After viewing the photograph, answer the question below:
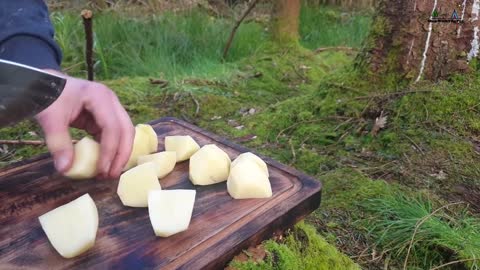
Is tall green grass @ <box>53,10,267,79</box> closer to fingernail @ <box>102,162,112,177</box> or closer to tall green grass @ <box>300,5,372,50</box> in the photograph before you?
tall green grass @ <box>300,5,372,50</box>

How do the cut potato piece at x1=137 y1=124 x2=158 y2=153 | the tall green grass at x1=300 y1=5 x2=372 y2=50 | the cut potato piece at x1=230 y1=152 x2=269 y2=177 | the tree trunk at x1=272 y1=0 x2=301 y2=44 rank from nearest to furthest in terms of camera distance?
1. the cut potato piece at x1=230 y1=152 x2=269 y2=177
2. the cut potato piece at x1=137 y1=124 x2=158 y2=153
3. the tree trunk at x1=272 y1=0 x2=301 y2=44
4. the tall green grass at x1=300 y1=5 x2=372 y2=50

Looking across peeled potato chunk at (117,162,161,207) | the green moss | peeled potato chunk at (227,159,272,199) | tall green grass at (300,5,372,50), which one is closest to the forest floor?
the green moss

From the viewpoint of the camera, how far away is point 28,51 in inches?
50.1

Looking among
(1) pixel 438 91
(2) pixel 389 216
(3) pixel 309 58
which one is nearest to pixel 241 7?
(3) pixel 309 58

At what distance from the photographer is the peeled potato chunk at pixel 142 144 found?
1.17 metres

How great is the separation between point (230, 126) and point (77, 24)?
8.07ft

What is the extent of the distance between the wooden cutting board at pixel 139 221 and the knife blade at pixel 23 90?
0.26 metres

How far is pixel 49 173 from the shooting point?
1.14 metres

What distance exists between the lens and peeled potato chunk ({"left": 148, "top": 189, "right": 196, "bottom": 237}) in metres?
0.88

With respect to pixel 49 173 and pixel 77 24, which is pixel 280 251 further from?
pixel 77 24

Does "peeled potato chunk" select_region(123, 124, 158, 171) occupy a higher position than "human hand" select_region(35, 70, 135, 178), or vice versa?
"human hand" select_region(35, 70, 135, 178)

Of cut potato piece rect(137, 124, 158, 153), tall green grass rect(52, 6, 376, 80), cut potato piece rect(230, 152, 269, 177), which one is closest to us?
cut potato piece rect(230, 152, 269, 177)

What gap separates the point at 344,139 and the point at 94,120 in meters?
1.27

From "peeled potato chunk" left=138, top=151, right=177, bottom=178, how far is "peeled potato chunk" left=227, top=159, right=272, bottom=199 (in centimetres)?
18
